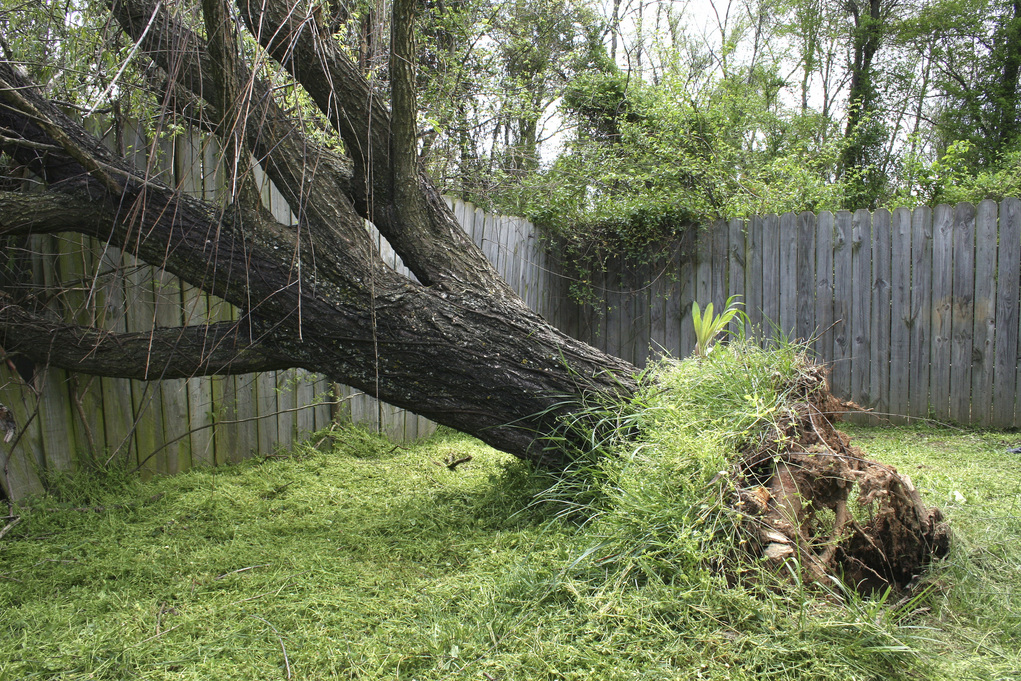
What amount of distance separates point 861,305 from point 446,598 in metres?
4.55

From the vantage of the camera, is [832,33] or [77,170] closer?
[77,170]

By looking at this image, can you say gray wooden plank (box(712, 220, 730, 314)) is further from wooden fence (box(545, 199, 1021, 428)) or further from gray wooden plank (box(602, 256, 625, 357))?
gray wooden plank (box(602, 256, 625, 357))

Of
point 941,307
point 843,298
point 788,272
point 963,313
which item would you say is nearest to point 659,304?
point 788,272

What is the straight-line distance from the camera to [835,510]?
192 centimetres

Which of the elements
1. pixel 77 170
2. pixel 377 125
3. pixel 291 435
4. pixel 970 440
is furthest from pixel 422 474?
pixel 970 440

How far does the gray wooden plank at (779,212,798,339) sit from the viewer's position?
205 inches

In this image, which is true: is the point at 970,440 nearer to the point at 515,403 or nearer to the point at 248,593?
the point at 515,403

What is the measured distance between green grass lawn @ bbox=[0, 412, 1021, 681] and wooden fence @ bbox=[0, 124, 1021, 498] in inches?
16.6

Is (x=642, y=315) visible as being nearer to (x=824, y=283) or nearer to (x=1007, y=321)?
(x=824, y=283)

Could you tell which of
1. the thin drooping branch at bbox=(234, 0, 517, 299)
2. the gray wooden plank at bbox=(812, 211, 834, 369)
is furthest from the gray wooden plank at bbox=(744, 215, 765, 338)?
the thin drooping branch at bbox=(234, 0, 517, 299)

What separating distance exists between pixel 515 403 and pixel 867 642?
4.84ft

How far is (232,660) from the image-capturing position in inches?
58.8

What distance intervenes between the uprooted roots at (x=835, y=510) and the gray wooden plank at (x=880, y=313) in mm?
3370

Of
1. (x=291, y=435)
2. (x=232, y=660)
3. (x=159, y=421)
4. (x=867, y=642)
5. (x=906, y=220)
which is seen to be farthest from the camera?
(x=906, y=220)
